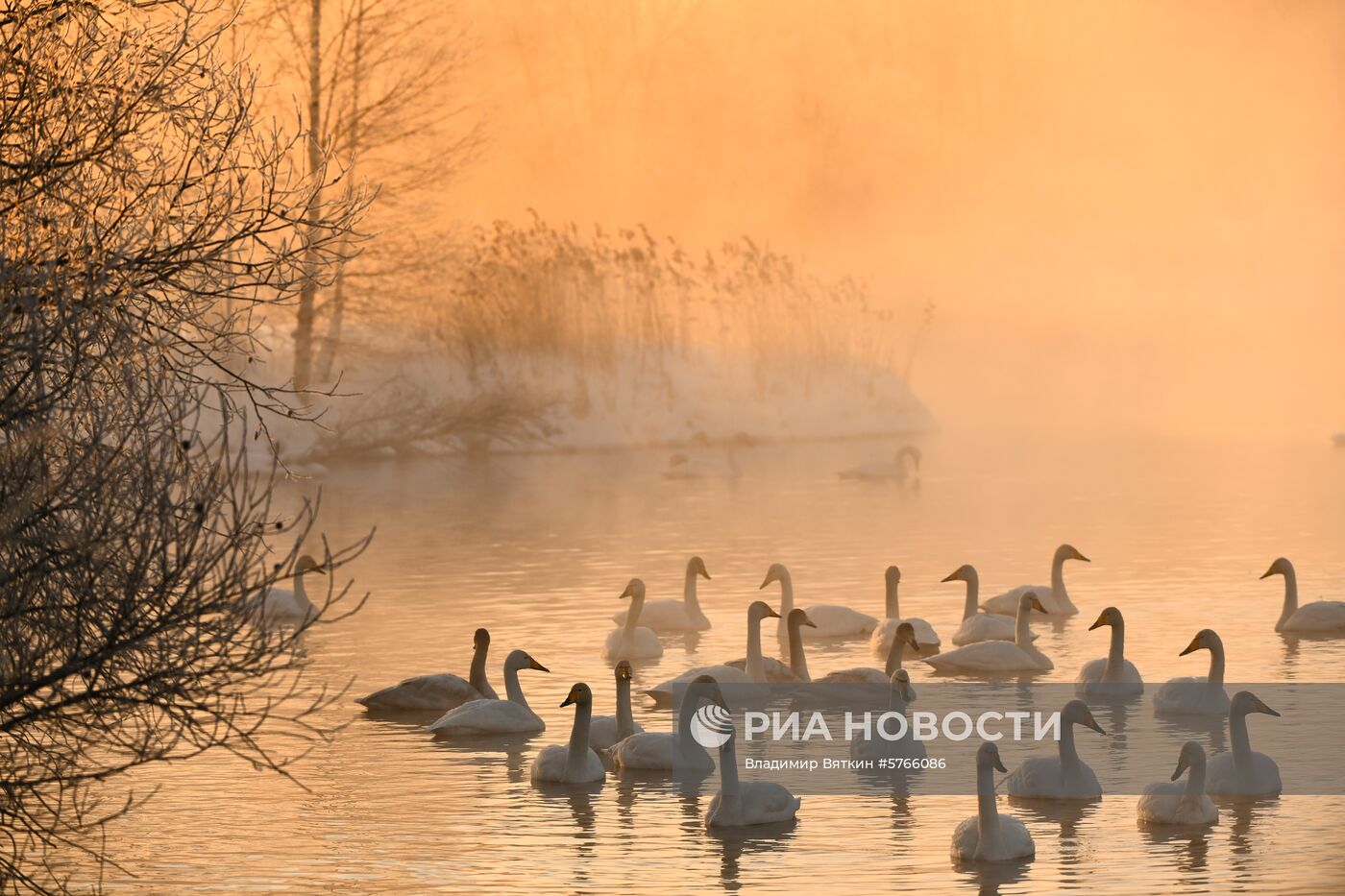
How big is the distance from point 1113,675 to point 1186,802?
428cm

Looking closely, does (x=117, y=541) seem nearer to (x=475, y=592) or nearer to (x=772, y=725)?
(x=772, y=725)

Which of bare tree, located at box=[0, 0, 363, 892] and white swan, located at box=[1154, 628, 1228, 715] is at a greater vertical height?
bare tree, located at box=[0, 0, 363, 892]

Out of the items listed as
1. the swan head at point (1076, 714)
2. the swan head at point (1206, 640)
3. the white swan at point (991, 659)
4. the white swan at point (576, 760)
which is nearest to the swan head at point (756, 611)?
the white swan at point (991, 659)

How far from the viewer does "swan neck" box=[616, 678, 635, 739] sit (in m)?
13.4

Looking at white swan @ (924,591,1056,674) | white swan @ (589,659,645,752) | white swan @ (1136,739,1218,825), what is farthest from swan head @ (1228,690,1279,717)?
white swan @ (924,591,1056,674)

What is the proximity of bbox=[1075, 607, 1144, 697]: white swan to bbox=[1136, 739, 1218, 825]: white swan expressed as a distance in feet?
13.4

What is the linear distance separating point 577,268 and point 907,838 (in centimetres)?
3630

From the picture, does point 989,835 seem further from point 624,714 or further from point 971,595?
point 971,595

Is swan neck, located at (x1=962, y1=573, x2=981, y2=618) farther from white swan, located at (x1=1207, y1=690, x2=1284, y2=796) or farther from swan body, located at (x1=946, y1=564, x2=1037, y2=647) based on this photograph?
white swan, located at (x1=1207, y1=690, x2=1284, y2=796)

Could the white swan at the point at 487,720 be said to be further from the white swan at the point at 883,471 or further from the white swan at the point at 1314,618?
the white swan at the point at 883,471

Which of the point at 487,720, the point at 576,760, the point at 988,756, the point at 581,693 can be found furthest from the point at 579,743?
the point at 988,756

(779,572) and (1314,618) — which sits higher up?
(779,572)

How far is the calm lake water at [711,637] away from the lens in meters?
10.8

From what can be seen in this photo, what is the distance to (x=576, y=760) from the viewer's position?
12.7 metres
